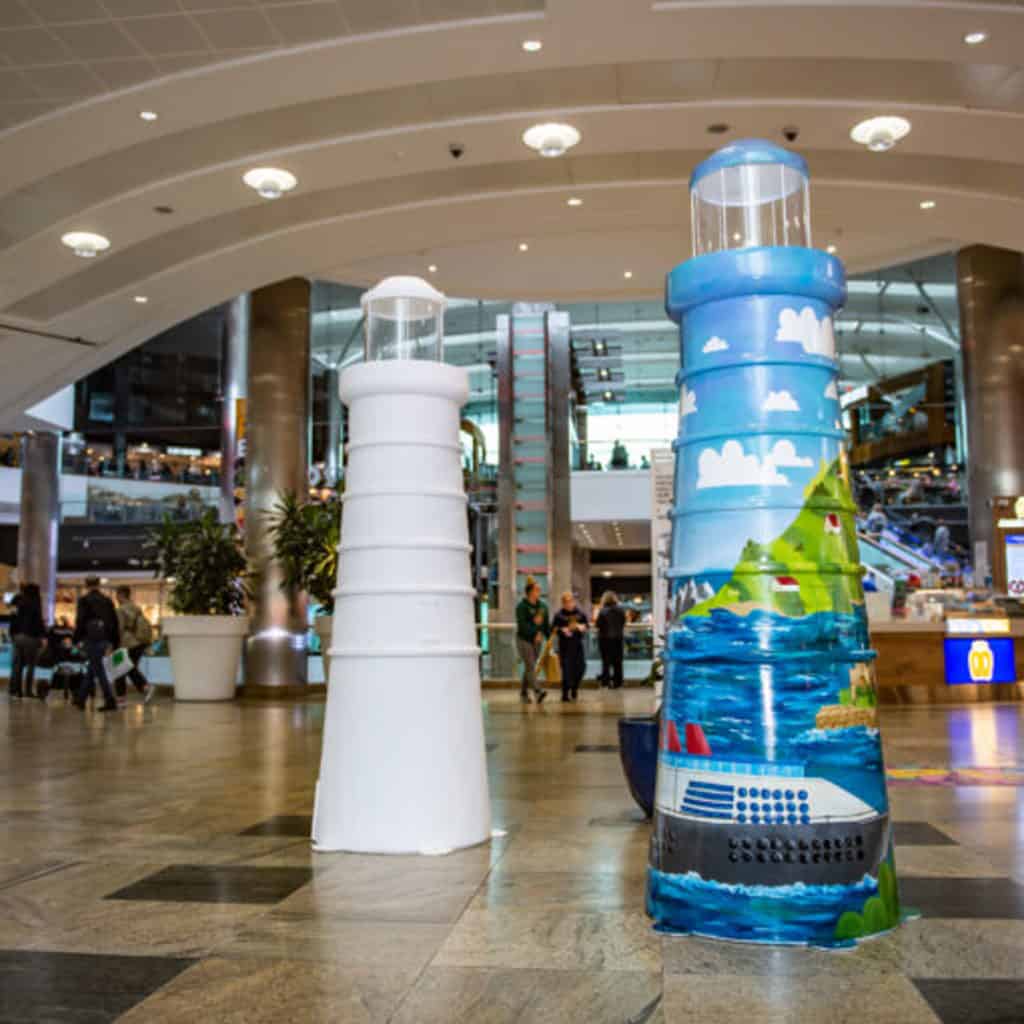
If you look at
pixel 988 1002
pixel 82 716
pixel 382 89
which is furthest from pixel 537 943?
pixel 82 716

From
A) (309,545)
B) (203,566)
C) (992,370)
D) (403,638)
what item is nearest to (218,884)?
(403,638)

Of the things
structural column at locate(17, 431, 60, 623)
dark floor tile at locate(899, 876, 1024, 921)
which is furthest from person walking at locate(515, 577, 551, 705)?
structural column at locate(17, 431, 60, 623)

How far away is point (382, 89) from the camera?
9.02 metres

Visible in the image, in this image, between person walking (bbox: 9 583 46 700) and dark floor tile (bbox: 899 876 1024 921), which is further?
person walking (bbox: 9 583 46 700)

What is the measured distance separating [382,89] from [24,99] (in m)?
2.92

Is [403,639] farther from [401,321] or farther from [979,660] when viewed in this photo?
[979,660]

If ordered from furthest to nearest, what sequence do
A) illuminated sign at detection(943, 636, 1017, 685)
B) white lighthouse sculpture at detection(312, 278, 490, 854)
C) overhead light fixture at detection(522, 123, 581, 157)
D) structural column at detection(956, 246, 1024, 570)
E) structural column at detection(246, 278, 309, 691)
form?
structural column at detection(956, 246, 1024, 570) → structural column at detection(246, 278, 309, 691) → illuminated sign at detection(943, 636, 1017, 685) → overhead light fixture at detection(522, 123, 581, 157) → white lighthouse sculpture at detection(312, 278, 490, 854)

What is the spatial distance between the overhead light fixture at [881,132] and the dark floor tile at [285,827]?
26.2ft

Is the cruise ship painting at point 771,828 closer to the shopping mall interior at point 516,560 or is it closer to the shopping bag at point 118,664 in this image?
the shopping mall interior at point 516,560

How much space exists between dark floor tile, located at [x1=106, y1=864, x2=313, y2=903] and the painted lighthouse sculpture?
3.58 ft

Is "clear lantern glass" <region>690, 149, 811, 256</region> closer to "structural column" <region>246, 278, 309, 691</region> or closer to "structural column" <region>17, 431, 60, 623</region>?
"structural column" <region>246, 278, 309, 691</region>

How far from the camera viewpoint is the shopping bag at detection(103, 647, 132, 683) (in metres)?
12.0

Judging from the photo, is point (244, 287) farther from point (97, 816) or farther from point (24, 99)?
point (97, 816)

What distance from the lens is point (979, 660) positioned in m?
11.6
